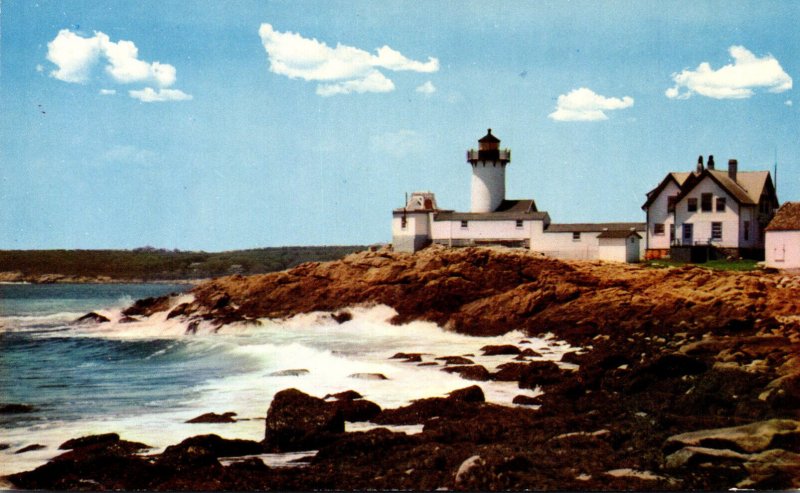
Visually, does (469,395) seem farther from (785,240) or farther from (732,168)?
(732,168)

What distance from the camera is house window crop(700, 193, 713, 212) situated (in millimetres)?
35500

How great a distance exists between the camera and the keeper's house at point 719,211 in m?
35.0

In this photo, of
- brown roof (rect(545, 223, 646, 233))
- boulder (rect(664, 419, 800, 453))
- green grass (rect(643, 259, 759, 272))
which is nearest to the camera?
boulder (rect(664, 419, 800, 453))

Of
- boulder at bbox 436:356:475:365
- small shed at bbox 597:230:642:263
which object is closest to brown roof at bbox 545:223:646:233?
small shed at bbox 597:230:642:263

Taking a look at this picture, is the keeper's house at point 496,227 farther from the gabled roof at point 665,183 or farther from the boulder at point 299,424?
the boulder at point 299,424

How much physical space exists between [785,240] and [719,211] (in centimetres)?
704

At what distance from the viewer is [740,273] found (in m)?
26.9

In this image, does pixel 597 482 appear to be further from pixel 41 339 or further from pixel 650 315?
pixel 41 339

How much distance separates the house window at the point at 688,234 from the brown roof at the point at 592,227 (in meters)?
2.08

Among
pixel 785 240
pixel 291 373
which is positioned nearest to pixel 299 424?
pixel 291 373

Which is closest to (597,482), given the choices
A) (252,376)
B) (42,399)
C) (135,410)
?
(135,410)

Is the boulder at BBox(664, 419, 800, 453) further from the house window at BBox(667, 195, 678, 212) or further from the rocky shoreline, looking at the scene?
the house window at BBox(667, 195, 678, 212)

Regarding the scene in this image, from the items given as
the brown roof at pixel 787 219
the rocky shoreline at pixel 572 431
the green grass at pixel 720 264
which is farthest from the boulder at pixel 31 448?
the brown roof at pixel 787 219

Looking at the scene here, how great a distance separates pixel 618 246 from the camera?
34.9 meters
